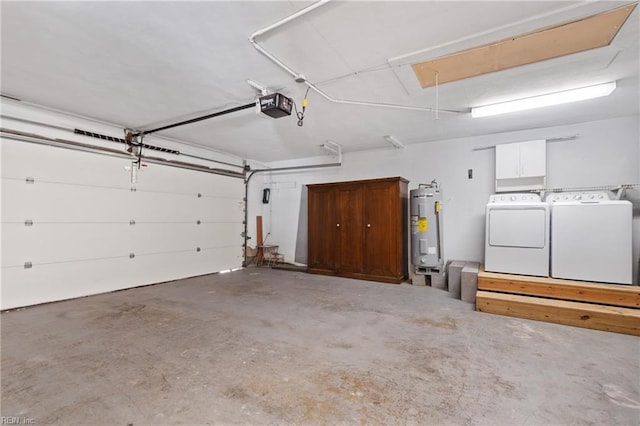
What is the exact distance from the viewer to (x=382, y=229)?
5.52m

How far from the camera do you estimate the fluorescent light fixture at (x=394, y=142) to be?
212 inches

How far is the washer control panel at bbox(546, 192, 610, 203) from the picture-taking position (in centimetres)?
395

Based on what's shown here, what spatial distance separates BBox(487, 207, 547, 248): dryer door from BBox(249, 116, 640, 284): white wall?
1150 mm

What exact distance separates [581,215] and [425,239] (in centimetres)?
218

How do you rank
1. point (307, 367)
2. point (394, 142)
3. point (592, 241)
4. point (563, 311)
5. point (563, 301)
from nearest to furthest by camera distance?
point (307, 367) < point (563, 311) < point (563, 301) < point (592, 241) < point (394, 142)

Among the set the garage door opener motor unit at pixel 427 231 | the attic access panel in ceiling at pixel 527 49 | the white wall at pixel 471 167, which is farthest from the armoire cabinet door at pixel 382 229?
the attic access panel in ceiling at pixel 527 49

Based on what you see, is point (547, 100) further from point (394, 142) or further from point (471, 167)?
point (394, 142)

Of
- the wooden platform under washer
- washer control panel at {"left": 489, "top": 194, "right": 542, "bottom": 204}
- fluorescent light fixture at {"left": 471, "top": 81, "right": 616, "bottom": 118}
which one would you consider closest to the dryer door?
the wooden platform under washer

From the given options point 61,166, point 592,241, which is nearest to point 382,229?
point 592,241

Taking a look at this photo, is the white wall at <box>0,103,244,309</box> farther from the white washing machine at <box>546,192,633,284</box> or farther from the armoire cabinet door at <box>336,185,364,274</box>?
the white washing machine at <box>546,192,633,284</box>

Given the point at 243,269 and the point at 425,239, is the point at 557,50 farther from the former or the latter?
the point at 243,269

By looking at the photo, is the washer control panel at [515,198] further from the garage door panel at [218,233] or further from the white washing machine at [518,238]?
the garage door panel at [218,233]

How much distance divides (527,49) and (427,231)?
321cm

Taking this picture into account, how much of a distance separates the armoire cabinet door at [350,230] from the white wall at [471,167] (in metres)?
0.80
